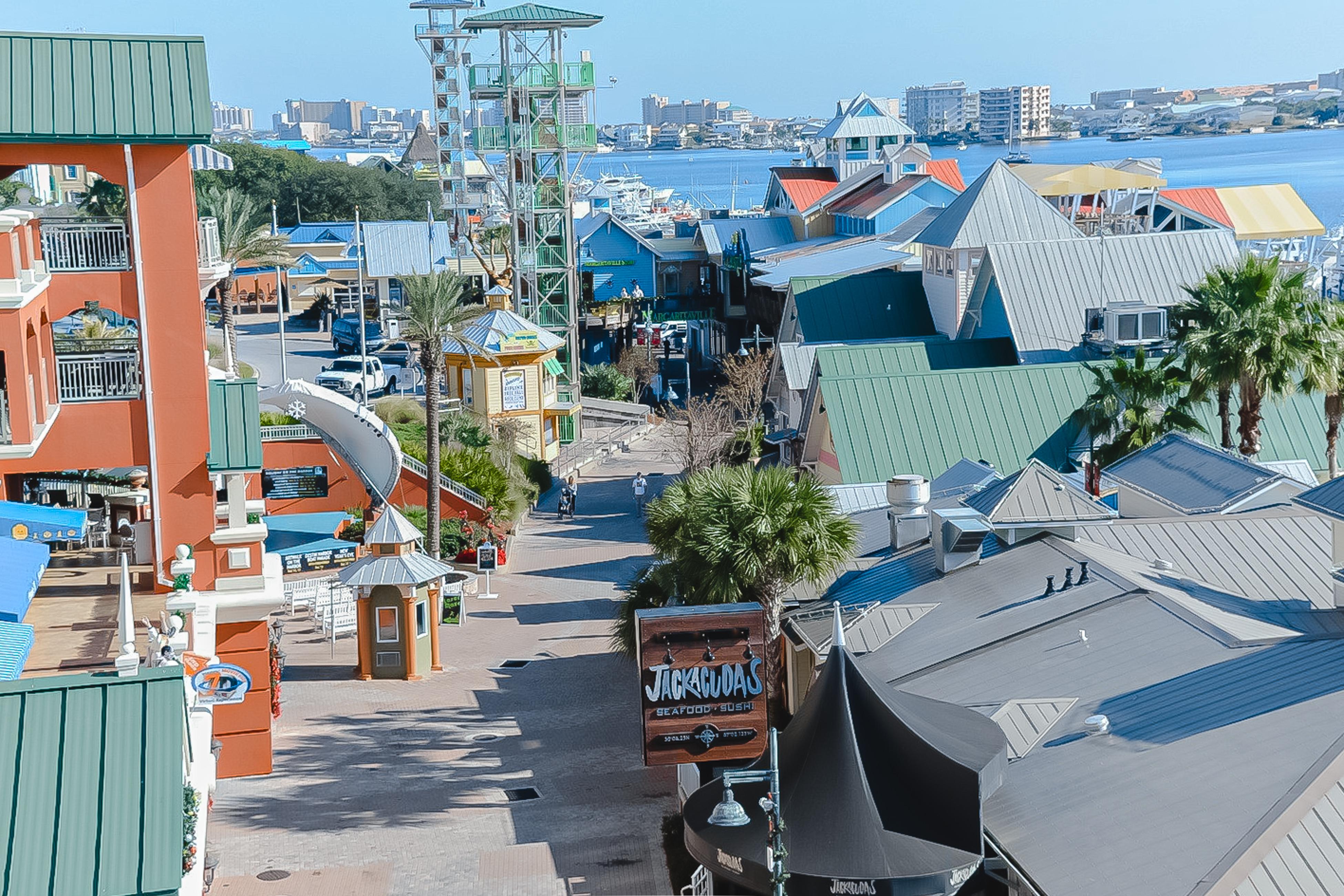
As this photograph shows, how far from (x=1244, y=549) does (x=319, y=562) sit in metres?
25.0

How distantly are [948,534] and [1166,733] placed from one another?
25.2 feet

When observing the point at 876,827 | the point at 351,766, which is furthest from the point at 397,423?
the point at 876,827

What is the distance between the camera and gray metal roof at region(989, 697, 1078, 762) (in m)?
17.3

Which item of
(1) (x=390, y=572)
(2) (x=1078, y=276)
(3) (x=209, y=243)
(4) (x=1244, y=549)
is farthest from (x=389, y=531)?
(2) (x=1078, y=276)

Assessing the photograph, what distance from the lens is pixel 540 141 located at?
65.0 meters

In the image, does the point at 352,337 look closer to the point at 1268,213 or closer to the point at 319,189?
the point at 319,189

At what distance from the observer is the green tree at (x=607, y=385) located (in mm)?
70000

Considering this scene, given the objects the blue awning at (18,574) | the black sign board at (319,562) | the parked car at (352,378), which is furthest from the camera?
the parked car at (352,378)

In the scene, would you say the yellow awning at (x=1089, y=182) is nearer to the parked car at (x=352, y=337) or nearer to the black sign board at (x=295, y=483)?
the parked car at (x=352, y=337)

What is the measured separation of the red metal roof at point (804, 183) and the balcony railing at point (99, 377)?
58540 mm

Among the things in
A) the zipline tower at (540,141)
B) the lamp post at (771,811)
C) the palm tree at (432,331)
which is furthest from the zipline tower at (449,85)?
the lamp post at (771,811)

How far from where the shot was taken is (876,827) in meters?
16.1

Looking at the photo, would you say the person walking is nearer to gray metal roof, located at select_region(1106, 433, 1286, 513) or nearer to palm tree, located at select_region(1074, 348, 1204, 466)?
palm tree, located at select_region(1074, 348, 1204, 466)

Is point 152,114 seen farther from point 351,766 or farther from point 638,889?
point 638,889
